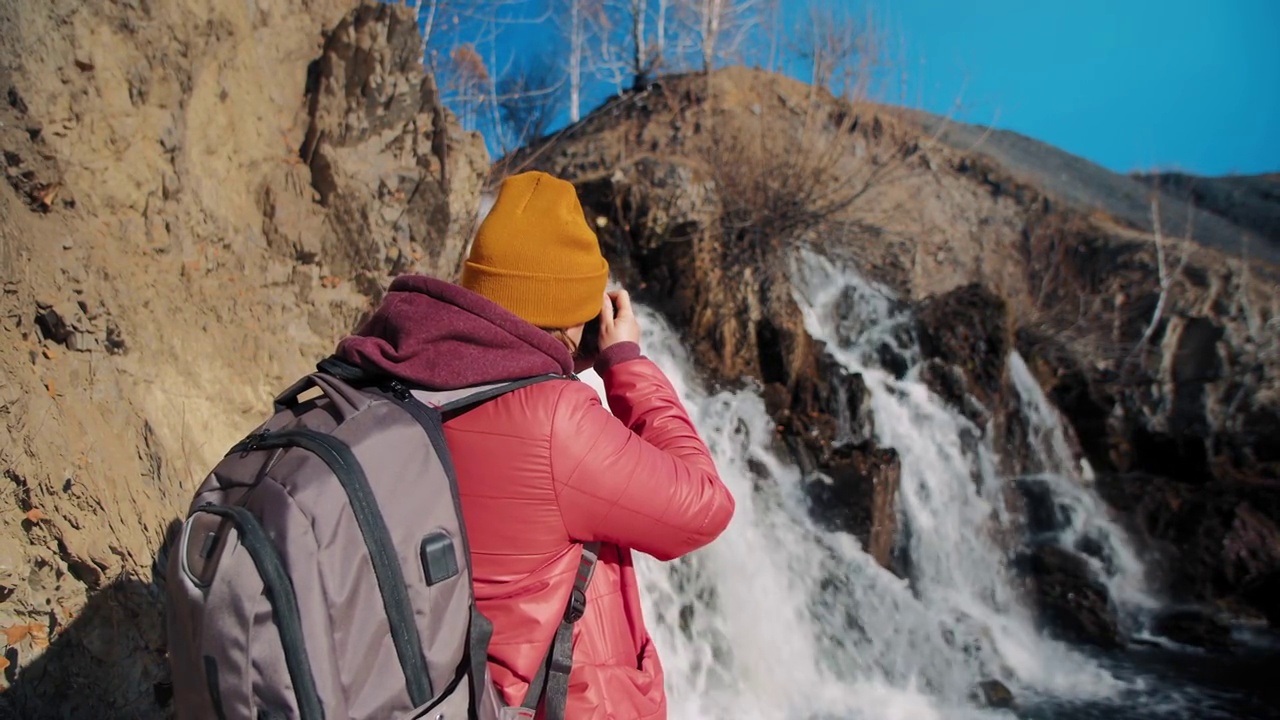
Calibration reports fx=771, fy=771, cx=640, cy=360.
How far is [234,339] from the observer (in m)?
3.65

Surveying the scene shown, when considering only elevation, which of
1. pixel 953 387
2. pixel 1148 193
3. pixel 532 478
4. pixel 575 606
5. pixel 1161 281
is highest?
pixel 1148 193

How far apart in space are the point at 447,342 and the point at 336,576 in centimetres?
42

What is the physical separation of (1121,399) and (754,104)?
7.86 meters

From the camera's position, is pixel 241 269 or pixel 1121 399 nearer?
pixel 241 269

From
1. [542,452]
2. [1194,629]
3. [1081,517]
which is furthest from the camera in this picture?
[1081,517]

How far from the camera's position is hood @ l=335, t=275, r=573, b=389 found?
1.31 m

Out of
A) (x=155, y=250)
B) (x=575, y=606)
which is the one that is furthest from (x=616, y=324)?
(x=155, y=250)

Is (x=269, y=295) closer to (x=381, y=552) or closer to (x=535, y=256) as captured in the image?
(x=535, y=256)

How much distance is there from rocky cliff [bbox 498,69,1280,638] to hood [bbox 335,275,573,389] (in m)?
5.41

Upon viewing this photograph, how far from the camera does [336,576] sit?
1129mm

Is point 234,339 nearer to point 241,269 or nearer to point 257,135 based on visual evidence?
point 241,269

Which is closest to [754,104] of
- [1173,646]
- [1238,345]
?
[1238,345]

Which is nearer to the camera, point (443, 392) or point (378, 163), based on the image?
point (443, 392)

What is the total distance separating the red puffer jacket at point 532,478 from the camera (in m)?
1.29
